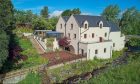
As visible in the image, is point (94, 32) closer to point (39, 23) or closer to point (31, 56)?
point (31, 56)

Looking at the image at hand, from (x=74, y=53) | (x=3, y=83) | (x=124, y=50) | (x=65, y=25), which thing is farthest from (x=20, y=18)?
(x=3, y=83)

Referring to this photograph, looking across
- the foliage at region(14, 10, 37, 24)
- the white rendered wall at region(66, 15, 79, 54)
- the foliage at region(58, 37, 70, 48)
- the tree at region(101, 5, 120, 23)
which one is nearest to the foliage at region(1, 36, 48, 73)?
the foliage at region(58, 37, 70, 48)

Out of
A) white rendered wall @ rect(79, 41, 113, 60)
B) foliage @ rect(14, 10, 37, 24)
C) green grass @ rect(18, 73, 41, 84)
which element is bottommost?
green grass @ rect(18, 73, 41, 84)

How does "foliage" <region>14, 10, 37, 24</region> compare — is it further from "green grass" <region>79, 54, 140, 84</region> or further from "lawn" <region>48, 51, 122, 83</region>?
"green grass" <region>79, 54, 140, 84</region>

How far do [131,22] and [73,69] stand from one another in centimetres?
4799

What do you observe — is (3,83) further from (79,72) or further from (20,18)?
(20,18)

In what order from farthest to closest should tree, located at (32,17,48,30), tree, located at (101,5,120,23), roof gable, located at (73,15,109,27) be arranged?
tree, located at (101,5,120,23) < tree, located at (32,17,48,30) < roof gable, located at (73,15,109,27)

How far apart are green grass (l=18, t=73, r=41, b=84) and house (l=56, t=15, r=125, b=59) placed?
44.3 ft

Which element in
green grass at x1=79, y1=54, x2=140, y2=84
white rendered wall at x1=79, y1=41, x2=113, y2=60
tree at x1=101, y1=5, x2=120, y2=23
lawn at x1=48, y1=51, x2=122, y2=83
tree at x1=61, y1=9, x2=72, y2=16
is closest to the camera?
green grass at x1=79, y1=54, x2=140, y2=84

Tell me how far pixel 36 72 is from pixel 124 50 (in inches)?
1139

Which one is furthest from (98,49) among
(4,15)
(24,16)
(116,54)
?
(24,16)

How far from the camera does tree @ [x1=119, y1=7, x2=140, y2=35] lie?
75.8m

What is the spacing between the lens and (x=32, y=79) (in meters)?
28.7

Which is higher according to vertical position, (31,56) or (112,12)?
(112,12)
